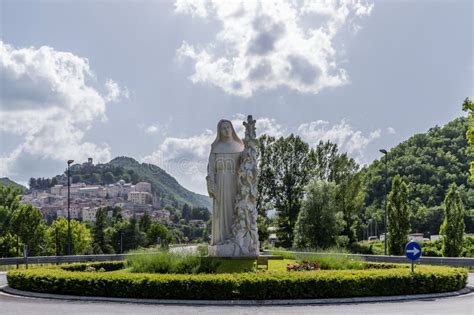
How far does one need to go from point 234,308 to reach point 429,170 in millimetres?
72454

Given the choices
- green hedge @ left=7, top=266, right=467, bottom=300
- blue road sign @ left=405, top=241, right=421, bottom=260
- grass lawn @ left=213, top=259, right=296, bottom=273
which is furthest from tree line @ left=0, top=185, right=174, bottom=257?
blue road sign @ left=405, top=241, right=421, bottom=260

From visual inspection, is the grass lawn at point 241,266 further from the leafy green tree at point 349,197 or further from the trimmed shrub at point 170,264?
the leafy green tree at point 349,197

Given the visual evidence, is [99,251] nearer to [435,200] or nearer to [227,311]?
[435,200]

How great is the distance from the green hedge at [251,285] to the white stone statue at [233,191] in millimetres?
8163

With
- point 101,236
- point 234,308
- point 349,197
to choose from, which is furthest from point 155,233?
point 234,308

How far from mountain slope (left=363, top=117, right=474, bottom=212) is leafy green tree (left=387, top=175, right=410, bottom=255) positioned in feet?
117

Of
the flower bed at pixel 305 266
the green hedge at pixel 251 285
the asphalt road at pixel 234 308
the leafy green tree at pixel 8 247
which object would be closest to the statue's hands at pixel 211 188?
the flower bed at pixel 305 266

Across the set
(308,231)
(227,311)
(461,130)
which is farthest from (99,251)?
(227,311)

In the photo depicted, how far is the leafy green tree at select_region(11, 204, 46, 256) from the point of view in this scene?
192ft

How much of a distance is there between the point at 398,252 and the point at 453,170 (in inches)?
1772

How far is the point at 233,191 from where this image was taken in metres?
28.1

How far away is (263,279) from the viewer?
17891 millimetres

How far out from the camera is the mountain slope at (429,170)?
83250 mm

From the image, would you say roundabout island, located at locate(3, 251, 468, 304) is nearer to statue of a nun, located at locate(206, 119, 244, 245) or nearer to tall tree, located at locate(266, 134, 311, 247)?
statue of a nun, located at locate(206, 119, 244, 245)
